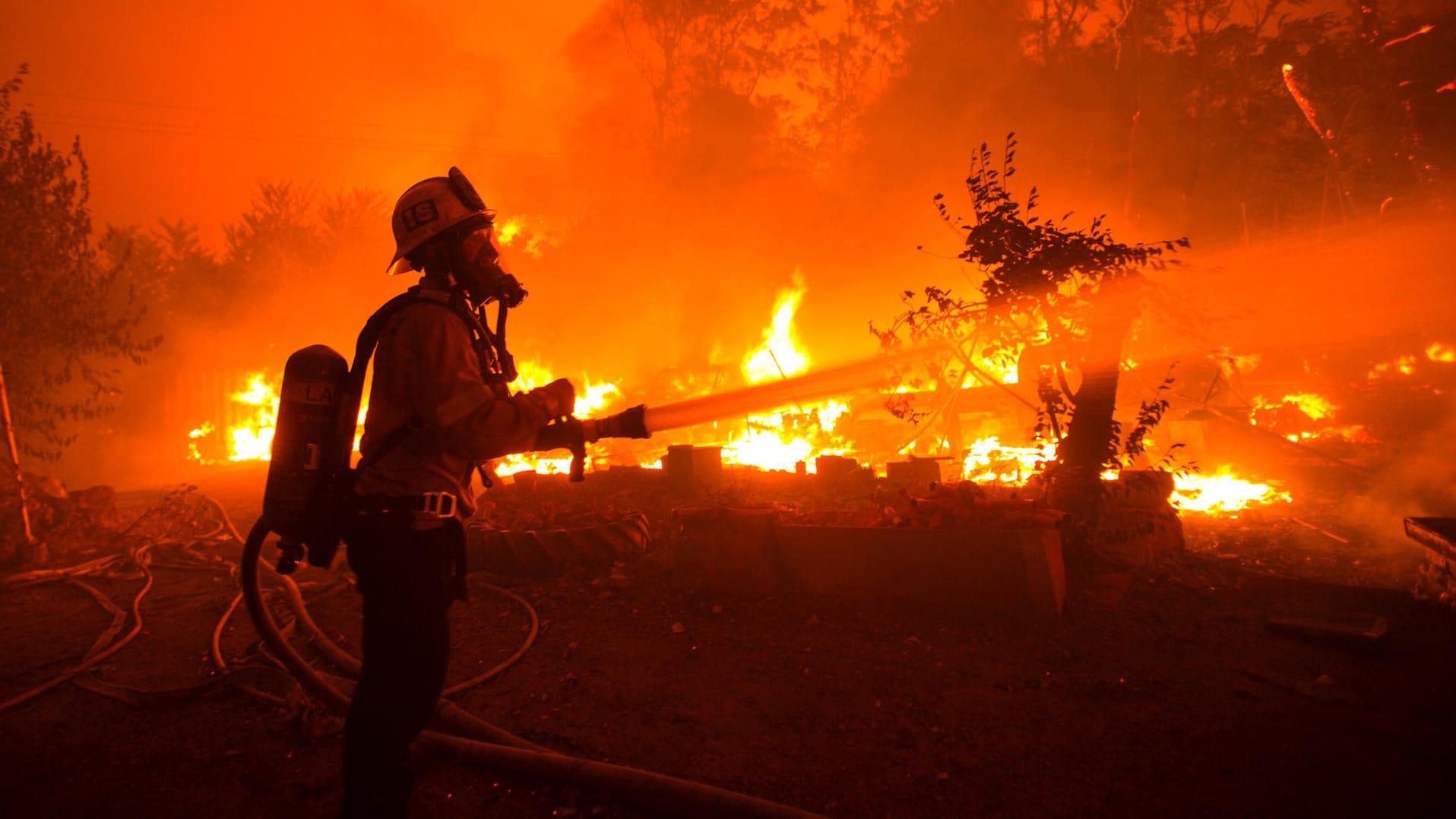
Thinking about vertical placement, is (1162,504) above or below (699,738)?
above

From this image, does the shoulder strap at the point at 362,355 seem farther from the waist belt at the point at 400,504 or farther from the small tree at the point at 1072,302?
the small tree at the point at 1072,302

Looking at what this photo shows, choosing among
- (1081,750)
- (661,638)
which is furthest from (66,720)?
(1081,750)

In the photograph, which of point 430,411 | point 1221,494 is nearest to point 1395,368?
point 1221,494

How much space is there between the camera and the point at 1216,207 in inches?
915

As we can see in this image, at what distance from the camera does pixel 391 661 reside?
264 cm

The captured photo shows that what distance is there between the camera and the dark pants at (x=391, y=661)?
2.60 meters

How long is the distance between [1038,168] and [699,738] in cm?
2818

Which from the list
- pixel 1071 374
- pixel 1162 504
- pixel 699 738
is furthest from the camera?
pixel 1071 374

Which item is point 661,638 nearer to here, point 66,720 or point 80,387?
point 66,720

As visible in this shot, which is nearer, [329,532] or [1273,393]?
[329,532]

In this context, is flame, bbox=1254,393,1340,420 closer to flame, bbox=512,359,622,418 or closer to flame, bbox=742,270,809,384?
flame, bbox=742,270,809,384

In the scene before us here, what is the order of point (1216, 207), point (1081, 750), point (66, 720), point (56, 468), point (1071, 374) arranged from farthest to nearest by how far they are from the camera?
point (1216, 207)
point (56, 468)
point (1071, 374)
point (66, 720)
point (1081, 750)

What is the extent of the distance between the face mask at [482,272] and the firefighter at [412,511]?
20 cm

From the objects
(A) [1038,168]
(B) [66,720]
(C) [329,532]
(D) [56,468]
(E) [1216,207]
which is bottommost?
(B) [66,720]
